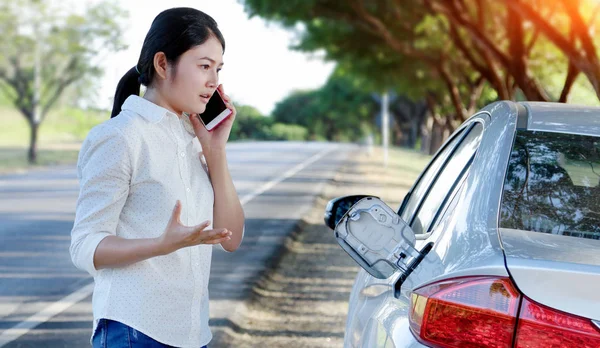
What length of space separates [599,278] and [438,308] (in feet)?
1.36

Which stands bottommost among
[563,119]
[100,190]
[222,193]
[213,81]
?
[222,193]

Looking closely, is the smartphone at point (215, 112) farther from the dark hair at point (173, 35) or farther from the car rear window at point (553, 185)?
the car rear window at point (553, 185)

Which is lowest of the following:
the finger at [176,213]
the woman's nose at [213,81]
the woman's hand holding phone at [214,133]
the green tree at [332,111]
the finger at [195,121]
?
the green tree at [332,111]

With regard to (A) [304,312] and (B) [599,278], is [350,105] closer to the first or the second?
(A) [304,312]

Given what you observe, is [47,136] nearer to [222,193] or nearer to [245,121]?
[245,121]

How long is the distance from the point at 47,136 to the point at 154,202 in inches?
1928

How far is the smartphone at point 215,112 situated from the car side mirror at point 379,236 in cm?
53

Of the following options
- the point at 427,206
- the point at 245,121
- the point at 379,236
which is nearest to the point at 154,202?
the point at 379,236

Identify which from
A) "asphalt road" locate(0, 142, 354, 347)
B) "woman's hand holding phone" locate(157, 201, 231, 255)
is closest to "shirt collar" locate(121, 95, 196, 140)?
"woman's hand holding phone" locate(157, 201, 231, 255)

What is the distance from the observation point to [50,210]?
15344 millimetres

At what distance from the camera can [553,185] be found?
2986mm

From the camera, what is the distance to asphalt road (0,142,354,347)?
7234 millimetres

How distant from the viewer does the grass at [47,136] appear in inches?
1427

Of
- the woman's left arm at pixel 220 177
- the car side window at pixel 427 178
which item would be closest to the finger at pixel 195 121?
the woman's left arm at pixel 220 177
